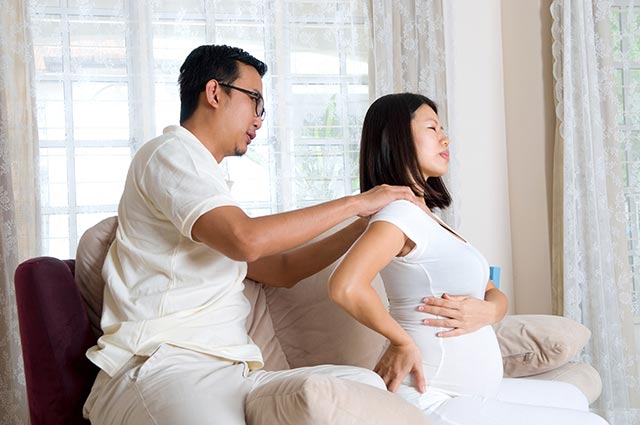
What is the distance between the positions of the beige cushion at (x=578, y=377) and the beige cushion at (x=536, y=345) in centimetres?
3

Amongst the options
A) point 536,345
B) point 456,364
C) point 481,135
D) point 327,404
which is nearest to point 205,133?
point 456,364

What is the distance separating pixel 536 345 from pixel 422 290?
2.66ft

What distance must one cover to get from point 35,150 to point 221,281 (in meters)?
2.21

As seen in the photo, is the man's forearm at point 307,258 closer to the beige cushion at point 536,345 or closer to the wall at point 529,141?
the beige cushion at point 536,345

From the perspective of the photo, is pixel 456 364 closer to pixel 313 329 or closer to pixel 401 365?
pixel 401 365

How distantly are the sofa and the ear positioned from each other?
15.5 inches

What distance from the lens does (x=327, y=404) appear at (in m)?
1.29

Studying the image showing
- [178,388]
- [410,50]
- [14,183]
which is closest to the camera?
[178,388]

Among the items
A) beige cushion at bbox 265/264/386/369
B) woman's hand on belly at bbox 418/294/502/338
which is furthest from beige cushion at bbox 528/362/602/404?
woman's hand on belly at bbox 418/294/502/338

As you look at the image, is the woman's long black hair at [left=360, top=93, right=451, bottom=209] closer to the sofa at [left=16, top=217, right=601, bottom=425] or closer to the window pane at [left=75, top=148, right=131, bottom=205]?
the sofa at [left=16, top=217, right=601, bottom=425]

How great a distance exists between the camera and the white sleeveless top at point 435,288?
1782 millimetres

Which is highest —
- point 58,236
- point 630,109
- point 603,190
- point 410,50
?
point 410,50

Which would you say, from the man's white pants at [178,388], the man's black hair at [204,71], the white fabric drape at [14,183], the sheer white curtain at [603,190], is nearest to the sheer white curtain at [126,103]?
the white fabric drape at [14,183]

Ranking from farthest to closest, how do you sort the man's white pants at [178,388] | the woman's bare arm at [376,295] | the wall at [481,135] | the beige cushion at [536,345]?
the wall at [481,135]
the beige cushion at [536,345]
the woman's bare arm at [376,295]
the man's white pants at [178,388]
